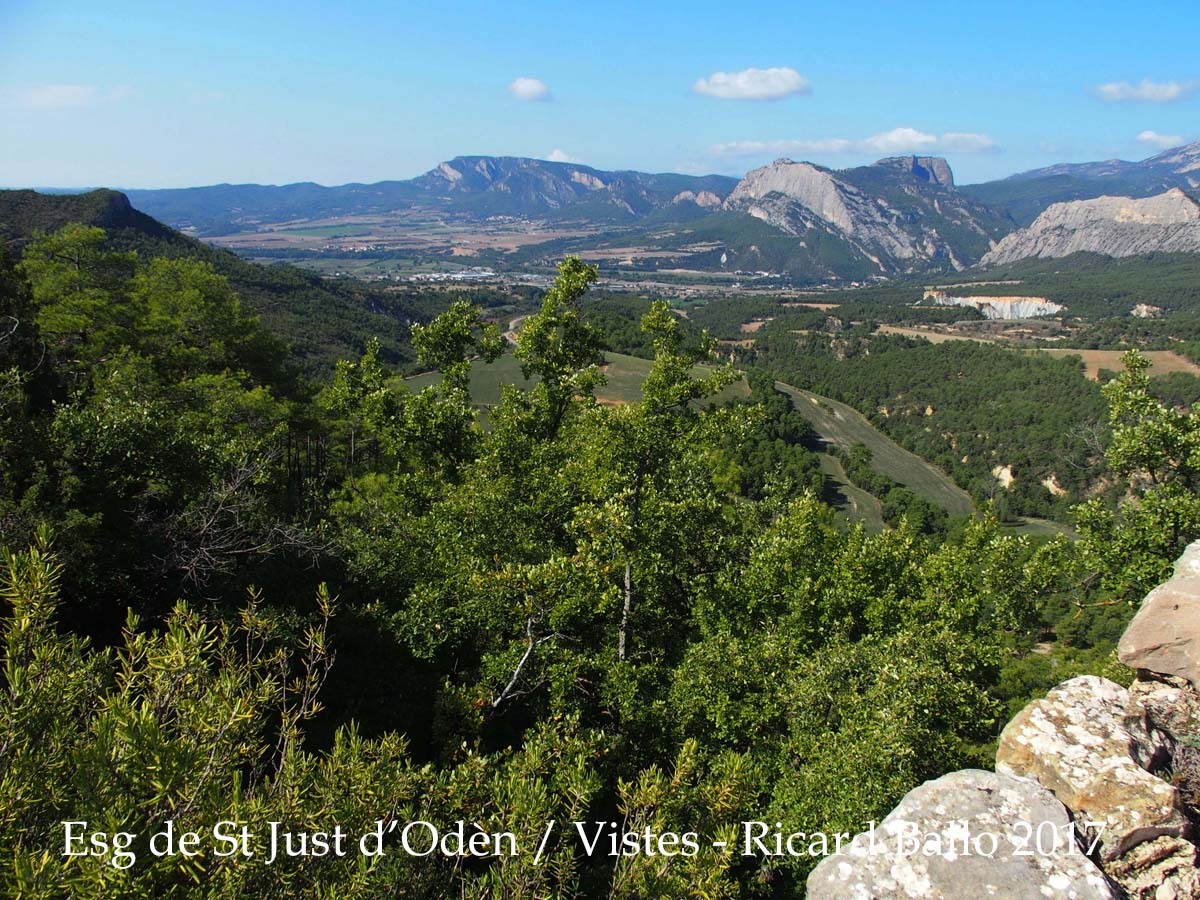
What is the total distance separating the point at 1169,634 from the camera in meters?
10.7

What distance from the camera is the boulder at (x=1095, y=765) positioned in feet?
24.8

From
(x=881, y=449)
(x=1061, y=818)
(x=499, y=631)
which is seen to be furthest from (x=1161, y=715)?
(x=881, y=449)

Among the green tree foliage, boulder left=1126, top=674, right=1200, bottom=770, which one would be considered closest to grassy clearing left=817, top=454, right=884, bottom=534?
the green tree foliage

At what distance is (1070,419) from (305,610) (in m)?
107

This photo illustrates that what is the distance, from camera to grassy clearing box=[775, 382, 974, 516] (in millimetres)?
84625

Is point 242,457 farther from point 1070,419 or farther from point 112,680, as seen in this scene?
point 1070,419

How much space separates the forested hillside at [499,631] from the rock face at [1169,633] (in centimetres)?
210

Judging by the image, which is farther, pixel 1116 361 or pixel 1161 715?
pixel 1116 361

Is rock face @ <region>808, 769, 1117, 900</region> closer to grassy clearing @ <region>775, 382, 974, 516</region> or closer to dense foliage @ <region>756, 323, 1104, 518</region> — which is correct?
dense foliage @ <region>756, 323, 1104, 518</region>

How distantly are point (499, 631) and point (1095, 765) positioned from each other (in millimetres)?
9470

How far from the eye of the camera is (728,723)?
35.9ft

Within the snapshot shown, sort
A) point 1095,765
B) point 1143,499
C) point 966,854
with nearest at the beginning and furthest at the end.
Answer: point 966,854
point 1095,765
point 1143,499

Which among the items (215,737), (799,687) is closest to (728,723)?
(799,687)

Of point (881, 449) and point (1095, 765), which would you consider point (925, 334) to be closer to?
point (881, 449)
